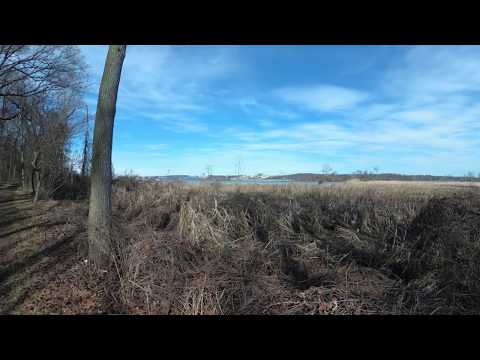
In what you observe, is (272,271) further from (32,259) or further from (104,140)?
(32,259)

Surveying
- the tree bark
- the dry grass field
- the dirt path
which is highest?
the tree bark

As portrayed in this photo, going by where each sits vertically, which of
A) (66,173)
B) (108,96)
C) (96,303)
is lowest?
(96,303)

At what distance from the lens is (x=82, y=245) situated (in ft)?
20.6

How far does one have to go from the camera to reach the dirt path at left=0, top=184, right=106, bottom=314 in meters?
4.06

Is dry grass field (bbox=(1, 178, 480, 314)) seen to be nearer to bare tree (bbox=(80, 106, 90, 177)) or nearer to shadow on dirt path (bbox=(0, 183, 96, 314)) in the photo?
shadow on dirt path (bbox=(0, 183, 96, 314))

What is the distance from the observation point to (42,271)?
5.38 meters

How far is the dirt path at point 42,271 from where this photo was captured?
4059mm

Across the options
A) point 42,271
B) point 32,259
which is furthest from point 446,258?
point 32,259

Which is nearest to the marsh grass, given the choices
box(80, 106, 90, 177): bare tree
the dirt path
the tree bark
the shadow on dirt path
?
the tree bark

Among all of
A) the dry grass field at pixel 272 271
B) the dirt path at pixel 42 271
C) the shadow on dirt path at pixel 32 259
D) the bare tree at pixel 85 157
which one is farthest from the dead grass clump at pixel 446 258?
the bare tree at pixel 85 157

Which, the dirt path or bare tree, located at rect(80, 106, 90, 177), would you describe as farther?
bare tree, located at rect(80, 106, 90, 177)

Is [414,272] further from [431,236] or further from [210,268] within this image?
[210,268]
